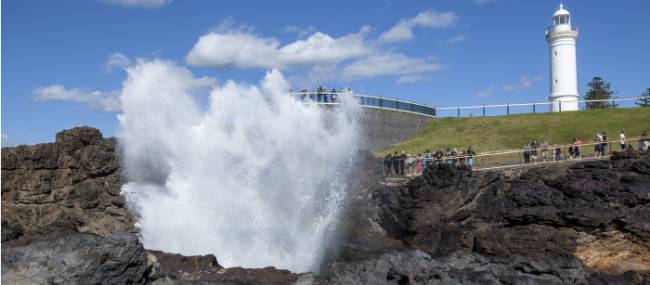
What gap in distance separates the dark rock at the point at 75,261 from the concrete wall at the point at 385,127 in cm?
2593

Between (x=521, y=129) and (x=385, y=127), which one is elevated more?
(x=385, y=127)

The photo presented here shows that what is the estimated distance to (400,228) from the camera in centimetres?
1939

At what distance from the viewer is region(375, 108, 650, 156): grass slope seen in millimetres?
33375

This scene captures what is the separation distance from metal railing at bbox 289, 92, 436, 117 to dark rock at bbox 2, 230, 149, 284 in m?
19.0

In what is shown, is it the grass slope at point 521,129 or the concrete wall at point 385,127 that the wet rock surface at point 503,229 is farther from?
the concrete wall at point 385,127

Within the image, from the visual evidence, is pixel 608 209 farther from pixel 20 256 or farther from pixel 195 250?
pixel 20 256

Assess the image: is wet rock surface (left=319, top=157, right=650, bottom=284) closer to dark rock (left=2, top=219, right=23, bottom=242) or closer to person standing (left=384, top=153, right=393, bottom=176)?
person standing (left=384, top=153, right=393, bottom=176)

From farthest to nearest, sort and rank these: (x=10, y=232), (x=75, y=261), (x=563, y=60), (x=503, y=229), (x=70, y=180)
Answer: (x=563, y=60)
(x=70, y=180)
(x=503, y=229)
(x=10, y=232)
(x=75, y=261)

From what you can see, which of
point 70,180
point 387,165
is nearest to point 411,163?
point 387,165

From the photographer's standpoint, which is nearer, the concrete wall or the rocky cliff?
the rocky cliff

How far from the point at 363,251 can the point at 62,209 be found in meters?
9.41

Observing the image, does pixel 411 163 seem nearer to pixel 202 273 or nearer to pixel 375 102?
pixel 375 102

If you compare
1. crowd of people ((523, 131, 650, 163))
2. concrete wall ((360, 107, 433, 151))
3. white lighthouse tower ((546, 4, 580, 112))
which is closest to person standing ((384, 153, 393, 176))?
crowd of people ((523, 131, 650, 163))

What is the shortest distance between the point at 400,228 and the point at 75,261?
1242cm
